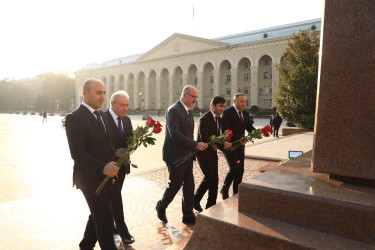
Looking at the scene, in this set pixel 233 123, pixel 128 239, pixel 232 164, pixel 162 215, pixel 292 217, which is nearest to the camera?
pixel 292 217

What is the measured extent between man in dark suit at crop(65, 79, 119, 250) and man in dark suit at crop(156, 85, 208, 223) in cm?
127

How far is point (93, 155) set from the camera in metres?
2.74

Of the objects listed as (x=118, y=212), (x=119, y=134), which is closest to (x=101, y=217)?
(x=118, y=212)

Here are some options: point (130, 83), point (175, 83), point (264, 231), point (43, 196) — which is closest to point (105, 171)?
point (264, 231)

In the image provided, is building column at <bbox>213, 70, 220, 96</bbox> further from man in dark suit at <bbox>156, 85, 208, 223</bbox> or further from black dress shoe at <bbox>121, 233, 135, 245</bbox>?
black dress shoe at <bbox>121, 233, 135, 245</bbox>

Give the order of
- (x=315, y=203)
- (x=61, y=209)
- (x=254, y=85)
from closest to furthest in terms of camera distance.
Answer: (x=315, y=203), (x=61, y=209), (x=254, y=85)

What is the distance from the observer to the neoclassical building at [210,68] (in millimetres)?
50125

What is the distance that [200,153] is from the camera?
14.1ft

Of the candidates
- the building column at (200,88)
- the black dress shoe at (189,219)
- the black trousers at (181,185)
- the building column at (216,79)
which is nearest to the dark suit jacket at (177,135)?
the black trousers at (181,185)

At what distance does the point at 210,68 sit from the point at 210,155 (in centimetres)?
5765

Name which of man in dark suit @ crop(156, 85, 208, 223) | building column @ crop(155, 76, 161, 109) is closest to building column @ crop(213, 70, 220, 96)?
building column @ crop(155, 76, 161, 109)

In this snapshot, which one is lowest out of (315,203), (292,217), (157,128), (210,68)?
(292,217)

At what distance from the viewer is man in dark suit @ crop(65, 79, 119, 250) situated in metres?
2.58

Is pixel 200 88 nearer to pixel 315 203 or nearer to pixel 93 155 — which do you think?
pixel 93 155
